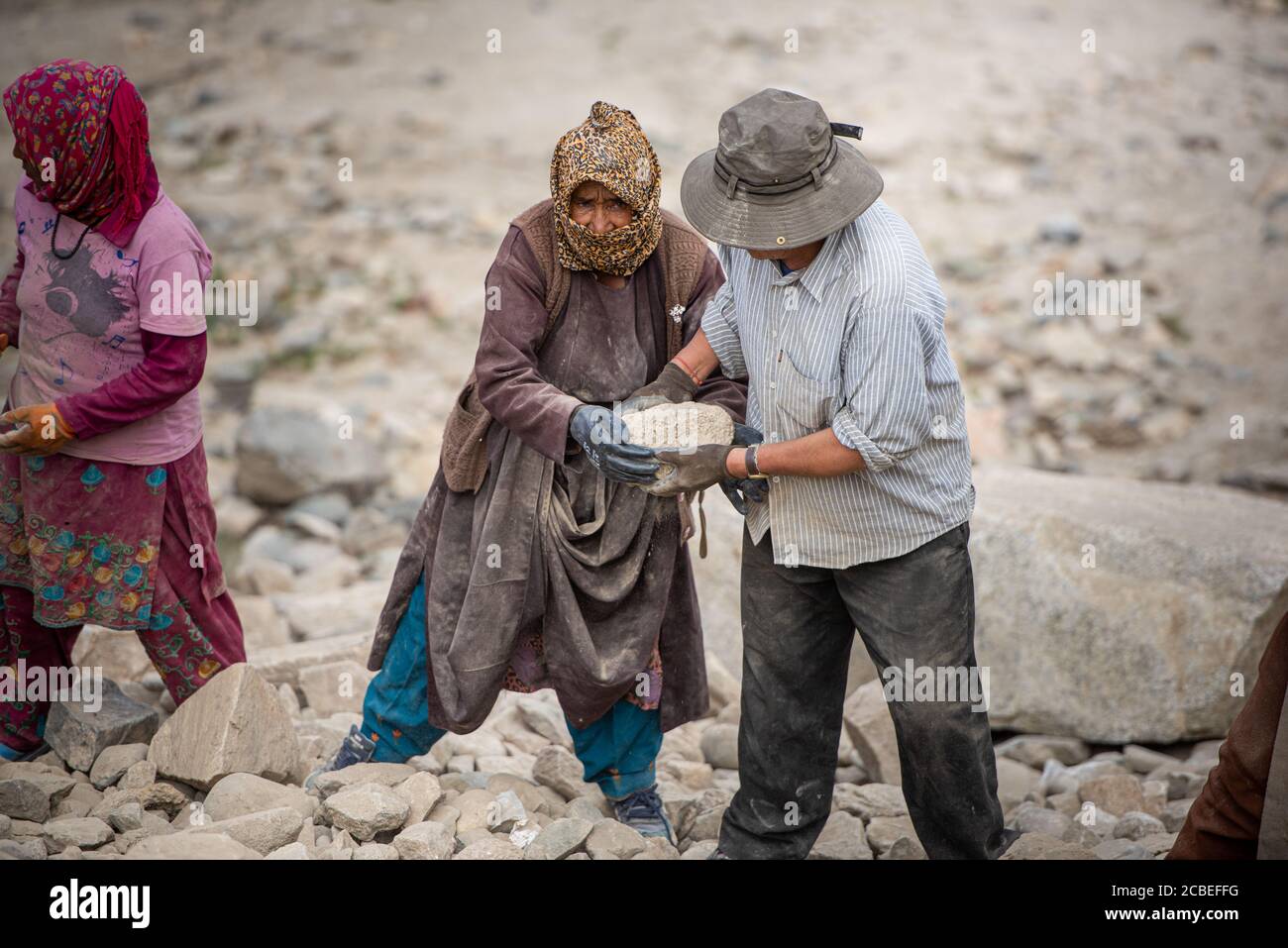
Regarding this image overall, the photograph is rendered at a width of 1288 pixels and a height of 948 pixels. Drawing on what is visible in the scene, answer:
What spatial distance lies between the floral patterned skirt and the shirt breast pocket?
5.63ft

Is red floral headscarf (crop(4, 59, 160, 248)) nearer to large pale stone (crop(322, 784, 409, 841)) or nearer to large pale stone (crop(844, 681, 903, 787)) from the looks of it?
large pale stone (crop(322, 784, 409, 841))

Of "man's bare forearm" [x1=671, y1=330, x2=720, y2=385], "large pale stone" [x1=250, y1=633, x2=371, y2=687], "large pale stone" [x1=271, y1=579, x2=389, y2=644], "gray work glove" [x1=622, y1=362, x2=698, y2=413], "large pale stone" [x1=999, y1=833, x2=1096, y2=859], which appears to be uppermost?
"man's bare forearm" [x1=671, y1=330, x2=720, y2=385]

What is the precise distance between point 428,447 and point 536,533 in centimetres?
476

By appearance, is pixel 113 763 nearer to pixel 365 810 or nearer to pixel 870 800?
pixel 365 810

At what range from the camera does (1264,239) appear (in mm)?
10195

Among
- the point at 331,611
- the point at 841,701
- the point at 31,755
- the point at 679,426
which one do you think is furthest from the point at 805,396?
the point at 331,611

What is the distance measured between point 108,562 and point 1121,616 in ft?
10.8

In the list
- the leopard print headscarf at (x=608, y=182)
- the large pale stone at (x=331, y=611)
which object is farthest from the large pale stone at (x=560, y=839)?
the large pale stone at (x=331, y=611)

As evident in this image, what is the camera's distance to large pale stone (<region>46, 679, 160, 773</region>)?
368cm

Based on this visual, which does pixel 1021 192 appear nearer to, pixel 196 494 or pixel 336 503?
Result: pixel 336 503

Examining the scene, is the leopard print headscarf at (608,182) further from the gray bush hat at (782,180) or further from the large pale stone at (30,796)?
the large pale stone at (30,796)

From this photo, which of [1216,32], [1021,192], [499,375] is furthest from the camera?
[1216,32]

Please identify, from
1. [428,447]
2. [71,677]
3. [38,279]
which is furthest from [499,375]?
[428,447]

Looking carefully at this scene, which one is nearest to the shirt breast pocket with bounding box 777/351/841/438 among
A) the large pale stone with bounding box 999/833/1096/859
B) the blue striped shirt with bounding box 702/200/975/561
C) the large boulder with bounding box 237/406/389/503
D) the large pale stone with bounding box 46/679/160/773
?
the blue striped shirt with bounding box 702/200/975/561
